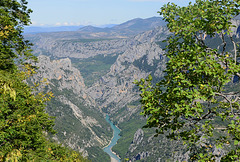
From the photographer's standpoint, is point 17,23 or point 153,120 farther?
point 17,23

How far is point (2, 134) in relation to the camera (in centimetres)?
2031

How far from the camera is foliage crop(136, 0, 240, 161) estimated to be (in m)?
13.0

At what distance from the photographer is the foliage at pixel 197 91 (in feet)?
42.8

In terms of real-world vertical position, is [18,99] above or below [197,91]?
below

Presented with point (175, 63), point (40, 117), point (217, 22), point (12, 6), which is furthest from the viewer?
point (40, 117)

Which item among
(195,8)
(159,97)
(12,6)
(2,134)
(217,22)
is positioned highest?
(12,6)

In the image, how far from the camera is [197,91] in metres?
12.8

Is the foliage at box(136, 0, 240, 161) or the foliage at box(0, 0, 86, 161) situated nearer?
the foliage at box(136, 0, 240, 161)

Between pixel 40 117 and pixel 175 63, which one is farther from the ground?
pixel 175 63

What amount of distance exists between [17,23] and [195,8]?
945 inches

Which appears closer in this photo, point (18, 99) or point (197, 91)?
point (197, 91)

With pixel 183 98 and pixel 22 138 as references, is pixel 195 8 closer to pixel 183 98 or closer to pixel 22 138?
pixel 183 98

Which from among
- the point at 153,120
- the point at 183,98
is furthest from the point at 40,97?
the point at 183,98

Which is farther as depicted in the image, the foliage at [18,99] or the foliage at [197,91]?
the foliage at [18,99]
